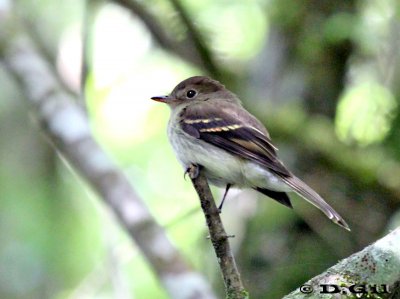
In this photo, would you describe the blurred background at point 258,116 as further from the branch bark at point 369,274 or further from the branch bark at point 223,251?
the branch bark at point 369,274

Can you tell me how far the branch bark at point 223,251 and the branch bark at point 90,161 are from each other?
3.96ft

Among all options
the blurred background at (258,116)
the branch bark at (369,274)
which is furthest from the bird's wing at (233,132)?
the branch bark at (369,274)

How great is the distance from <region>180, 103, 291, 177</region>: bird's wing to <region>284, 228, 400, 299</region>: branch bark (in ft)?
5.15

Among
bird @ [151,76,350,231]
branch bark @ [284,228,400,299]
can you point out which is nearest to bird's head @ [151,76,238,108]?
bird @ [151,76,350,231]

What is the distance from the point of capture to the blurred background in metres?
5.32

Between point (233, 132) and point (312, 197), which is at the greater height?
point (233, 132)

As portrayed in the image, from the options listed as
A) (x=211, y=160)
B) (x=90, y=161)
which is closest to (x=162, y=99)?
(x=90, y=161)

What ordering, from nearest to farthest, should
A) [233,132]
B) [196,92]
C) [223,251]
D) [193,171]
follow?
[223,251] → [193,171] → [233,132] → [196,92]

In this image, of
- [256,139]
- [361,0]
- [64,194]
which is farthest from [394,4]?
[64,194]

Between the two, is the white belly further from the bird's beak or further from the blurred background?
the blurred background

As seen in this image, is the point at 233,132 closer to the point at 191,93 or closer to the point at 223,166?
the point at 223,166

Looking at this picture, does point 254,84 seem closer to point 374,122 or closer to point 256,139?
point 374,122

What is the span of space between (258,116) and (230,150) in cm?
139

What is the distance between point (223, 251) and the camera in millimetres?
2932
